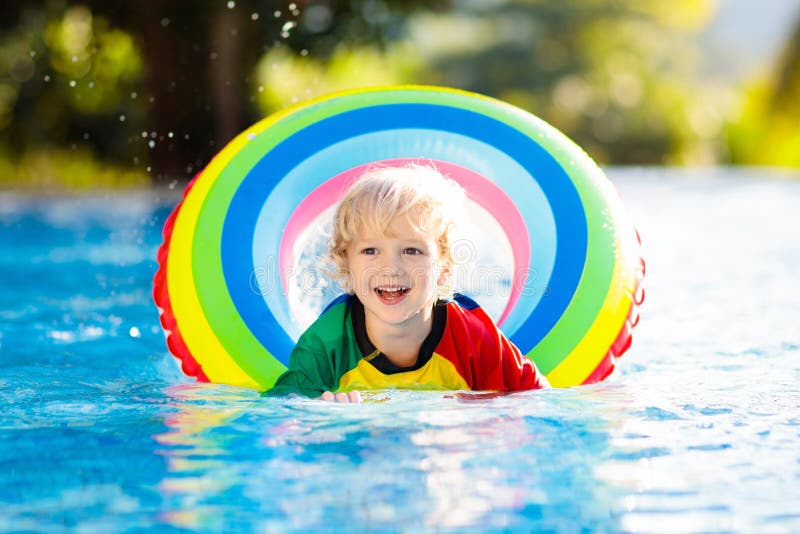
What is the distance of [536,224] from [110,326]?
2.26 m

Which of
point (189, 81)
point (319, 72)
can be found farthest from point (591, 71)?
point (189, 81)

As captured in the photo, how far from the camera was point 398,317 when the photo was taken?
3.13 meters

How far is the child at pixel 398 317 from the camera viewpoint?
311 cm

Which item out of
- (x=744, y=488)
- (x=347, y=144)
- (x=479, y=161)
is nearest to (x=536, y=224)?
(x=479, y=161)

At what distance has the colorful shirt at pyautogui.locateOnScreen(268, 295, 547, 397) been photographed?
10.6 ft

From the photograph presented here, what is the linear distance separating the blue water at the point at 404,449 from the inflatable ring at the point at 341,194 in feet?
0.57

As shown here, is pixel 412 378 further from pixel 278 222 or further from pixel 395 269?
pixel 278 222

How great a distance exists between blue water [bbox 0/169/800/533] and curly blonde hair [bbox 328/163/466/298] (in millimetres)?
435

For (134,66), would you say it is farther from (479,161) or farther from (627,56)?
(627,56)

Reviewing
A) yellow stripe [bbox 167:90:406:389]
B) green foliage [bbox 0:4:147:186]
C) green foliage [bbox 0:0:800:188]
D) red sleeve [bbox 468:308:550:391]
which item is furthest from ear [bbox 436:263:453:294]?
green foliage [bbox 0:4:147:186]

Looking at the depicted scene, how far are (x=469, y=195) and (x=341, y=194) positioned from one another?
440 millimetres

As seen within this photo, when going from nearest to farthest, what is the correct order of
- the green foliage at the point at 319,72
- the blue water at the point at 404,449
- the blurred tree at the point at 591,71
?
the blue water at the point at 404,449 → the green foliage at the point at 319,72 → the blurred tree at the point at 591,71

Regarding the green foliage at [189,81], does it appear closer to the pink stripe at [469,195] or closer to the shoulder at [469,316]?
the pink stripe at [469,195]

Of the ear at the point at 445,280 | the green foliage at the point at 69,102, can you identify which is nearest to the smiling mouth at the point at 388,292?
the ear at the point at 445,280
